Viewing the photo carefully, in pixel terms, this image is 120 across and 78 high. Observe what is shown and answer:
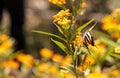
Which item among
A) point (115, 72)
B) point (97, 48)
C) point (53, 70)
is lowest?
point (53, 70)

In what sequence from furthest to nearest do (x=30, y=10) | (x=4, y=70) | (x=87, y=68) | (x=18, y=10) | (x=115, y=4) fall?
(x=30, y=10) → (x=18, y=10) → (x=115, y=4) → (x=4, y=70) → (x=87, y=68)

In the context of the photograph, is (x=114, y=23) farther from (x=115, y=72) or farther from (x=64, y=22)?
(x=64, y=22)

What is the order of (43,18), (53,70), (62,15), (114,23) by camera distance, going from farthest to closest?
(43,18) < (53,70) < (114,23) < (62,15)

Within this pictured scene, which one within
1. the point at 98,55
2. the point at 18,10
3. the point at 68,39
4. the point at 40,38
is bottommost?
the point at 40,38

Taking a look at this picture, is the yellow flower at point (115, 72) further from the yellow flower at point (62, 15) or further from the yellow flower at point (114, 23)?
the yellow flower at point (62, 15)

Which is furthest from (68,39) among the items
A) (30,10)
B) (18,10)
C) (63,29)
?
(30,10)

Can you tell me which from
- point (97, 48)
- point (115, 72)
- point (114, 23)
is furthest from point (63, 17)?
point (114, 23)

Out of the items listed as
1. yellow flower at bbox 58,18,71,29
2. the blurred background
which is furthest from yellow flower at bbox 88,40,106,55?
the blurred background

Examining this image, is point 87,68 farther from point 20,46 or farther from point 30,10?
point 30,10
